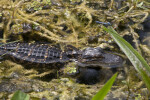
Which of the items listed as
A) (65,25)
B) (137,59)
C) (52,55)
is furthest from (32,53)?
(137,59)

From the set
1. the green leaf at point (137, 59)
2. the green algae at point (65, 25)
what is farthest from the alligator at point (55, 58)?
the green leaf at point (137, 59)

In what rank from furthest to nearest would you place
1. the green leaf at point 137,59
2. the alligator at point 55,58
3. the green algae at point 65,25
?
the alligator at point 55,58 < the green algae at point 65,25 < the green leaf at point 137,59

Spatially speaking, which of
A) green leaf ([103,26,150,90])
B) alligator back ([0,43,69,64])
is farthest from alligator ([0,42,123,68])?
green leaf ([103,26,150,90])

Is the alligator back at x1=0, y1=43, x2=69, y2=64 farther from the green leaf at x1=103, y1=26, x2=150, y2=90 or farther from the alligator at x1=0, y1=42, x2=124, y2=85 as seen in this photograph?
the green leaf at x1=103, y1=26, x2=150, y2=90

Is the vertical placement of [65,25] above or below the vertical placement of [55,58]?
above

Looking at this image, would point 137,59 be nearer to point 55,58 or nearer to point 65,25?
point 55,58

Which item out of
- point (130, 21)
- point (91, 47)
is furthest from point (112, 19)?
point (91, 47)

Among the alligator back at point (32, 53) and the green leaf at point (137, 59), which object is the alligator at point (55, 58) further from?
the green leaf at point (137, 59)

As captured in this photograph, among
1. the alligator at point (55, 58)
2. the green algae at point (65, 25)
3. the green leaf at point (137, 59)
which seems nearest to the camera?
the green leaf at point (137, 59)
